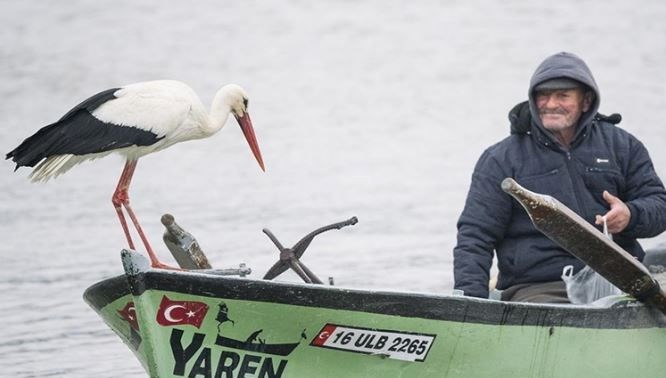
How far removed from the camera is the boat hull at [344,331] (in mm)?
6535

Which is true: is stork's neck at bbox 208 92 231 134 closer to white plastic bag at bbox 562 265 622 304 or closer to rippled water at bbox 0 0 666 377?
rippled water at bbox 0 0 666 377

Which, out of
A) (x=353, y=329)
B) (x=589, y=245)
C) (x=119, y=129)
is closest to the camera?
(x=353, y=329)

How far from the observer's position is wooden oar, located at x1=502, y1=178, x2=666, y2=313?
6.54 m

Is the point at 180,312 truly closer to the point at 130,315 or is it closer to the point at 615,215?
the point at 130,315

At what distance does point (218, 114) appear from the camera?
9.98 m

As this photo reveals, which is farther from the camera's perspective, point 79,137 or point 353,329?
point 79,137

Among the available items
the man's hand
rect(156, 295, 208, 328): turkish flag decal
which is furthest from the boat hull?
the man's hand

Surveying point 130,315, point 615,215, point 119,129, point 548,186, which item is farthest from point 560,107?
point 119,129

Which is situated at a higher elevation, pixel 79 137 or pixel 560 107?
pixel 560 107

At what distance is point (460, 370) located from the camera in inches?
267

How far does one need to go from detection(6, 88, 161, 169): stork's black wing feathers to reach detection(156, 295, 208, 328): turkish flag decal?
8.53ft

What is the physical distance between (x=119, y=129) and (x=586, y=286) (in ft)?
10.5

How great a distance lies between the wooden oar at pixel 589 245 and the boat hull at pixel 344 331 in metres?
0.09

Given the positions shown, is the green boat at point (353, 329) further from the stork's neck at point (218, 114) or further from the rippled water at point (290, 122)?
the stork's neck at point (218, 114)
